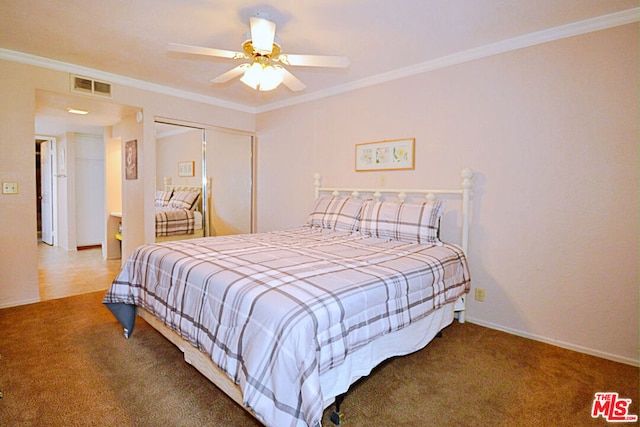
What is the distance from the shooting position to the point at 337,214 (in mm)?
3283

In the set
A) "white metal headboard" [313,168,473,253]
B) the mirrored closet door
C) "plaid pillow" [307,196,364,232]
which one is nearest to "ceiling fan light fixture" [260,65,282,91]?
"plaid pillow" [307,196,364,232]

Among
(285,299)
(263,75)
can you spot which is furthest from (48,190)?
(285,299)

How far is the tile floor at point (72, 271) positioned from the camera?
364 cm

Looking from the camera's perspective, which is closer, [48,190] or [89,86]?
[89,86]

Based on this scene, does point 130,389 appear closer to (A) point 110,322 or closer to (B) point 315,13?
(A) point 110,322

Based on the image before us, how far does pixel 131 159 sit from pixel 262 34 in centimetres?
293

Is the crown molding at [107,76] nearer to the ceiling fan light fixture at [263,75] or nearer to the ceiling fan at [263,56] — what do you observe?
the ceiling fan at [263,56]

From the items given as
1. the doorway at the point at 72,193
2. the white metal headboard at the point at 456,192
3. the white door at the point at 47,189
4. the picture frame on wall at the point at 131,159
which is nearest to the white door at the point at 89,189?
the doorway at the point at 72,193

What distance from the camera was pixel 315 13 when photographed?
222cm

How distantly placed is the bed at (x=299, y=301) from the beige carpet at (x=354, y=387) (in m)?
0.17

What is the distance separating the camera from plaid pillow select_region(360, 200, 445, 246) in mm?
Answer: 2682

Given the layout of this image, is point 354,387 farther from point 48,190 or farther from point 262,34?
point 48,190

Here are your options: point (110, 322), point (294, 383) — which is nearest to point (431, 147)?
point (294, 383)

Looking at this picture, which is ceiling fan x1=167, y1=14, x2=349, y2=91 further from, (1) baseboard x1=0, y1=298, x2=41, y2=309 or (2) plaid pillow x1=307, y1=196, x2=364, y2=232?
(1) baseboard x1=0, y1=298, x2=41, y2=309
